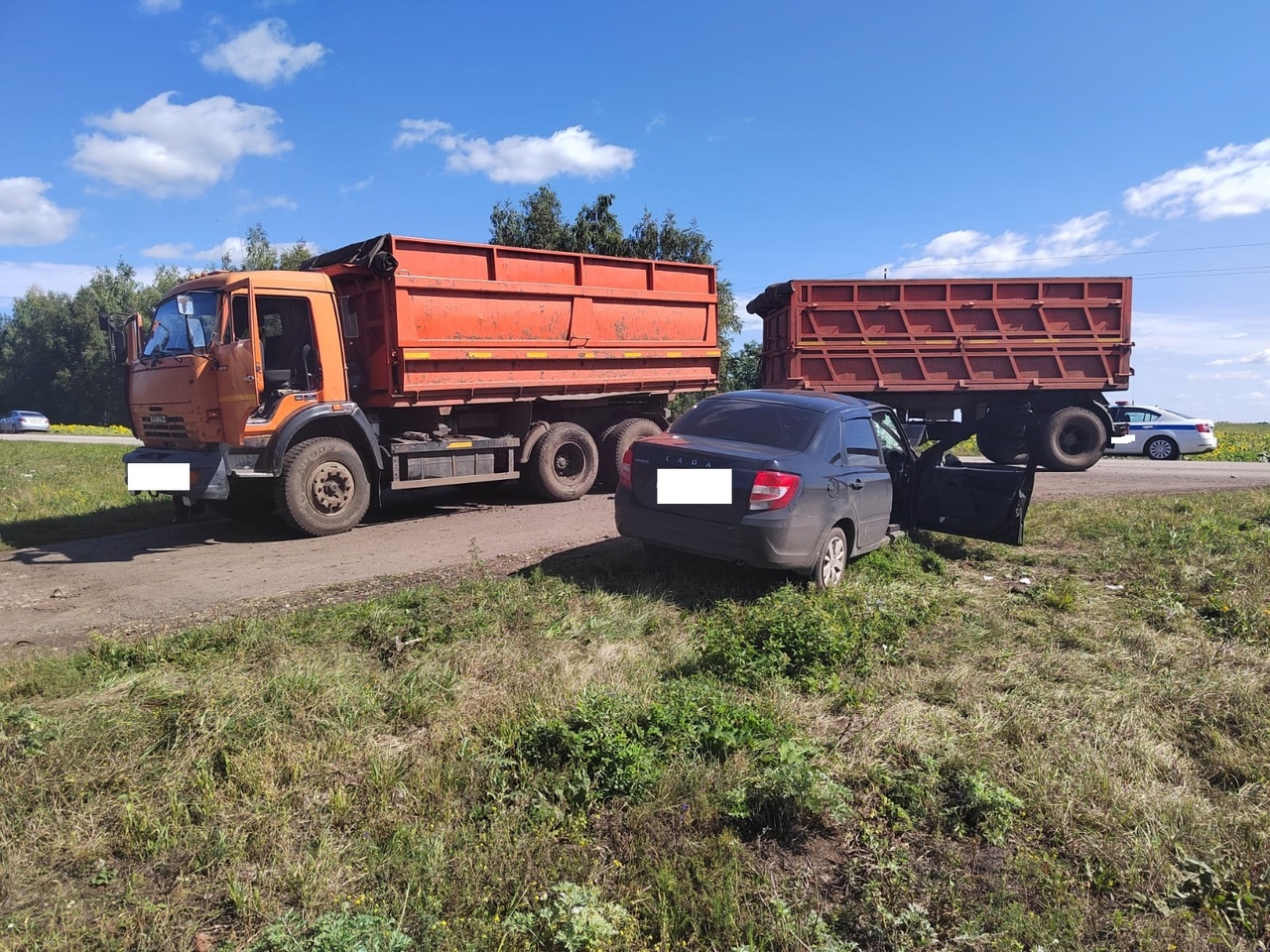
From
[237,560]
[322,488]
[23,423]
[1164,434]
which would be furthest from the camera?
[23,423]

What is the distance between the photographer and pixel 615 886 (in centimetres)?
260

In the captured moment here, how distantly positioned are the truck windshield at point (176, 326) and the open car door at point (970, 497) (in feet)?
23.1

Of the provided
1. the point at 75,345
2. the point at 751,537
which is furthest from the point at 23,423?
the point at 751,537

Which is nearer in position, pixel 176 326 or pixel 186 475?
pixel 186 475

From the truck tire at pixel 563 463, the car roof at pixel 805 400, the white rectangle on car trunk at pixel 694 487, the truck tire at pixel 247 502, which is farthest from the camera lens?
the truck tire at pixel 563 463

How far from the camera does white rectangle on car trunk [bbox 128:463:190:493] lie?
7922 mm

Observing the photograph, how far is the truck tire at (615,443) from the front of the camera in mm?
11617

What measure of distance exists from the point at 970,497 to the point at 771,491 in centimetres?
259

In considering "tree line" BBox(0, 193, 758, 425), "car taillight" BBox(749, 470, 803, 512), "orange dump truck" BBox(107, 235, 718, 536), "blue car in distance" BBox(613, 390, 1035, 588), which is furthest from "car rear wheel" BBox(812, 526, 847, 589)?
"tree line" BBox(0, 193, 758, 425)

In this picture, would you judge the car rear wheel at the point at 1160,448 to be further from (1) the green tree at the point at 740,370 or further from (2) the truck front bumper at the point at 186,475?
(2) the truck front bumper at the point at 186,475

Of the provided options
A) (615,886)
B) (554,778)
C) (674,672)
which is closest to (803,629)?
(674,672)

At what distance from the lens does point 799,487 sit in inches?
219

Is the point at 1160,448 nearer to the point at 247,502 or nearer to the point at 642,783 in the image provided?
the point at 247,502

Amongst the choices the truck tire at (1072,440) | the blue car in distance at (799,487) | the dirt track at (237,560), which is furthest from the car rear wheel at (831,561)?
the truck tire at (1072,440)
